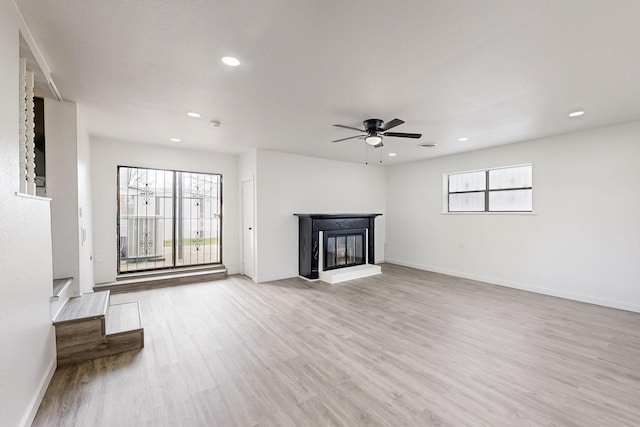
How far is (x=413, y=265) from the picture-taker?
6.88 m

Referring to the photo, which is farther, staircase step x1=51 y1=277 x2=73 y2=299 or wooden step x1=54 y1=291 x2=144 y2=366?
staircase step x1=51 y1=277 x2=73 y2=299

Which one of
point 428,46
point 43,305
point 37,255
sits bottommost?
point 43,305

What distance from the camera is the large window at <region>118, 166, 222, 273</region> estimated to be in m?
→ 5.26

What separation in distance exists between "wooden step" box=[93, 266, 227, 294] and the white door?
0.49 meters

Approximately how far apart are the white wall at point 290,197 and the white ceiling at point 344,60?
1.78 m

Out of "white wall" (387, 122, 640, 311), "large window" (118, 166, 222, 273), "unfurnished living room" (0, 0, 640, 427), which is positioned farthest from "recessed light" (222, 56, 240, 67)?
"white wall" (387, 122, 640, 311)

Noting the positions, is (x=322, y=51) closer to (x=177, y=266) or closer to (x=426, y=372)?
(x=426, y=372)

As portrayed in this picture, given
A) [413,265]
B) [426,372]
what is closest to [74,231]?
[426,372]

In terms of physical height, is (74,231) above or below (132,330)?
above

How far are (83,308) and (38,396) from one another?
102 centimetres

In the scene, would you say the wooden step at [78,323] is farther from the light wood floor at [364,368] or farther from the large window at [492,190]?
the large window at [492,190]

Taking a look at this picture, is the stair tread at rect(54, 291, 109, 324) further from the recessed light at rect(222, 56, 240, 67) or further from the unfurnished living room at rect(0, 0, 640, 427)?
the recessed light at rect(222, 56, 240, 67)

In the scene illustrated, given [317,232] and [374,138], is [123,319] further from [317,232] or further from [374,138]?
[374,138]

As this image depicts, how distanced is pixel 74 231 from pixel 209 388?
2549 millimetres
